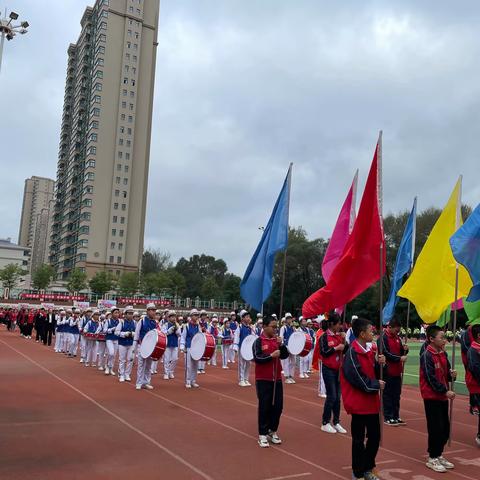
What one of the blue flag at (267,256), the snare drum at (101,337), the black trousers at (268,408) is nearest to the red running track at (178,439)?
the black trousers at (268,408)

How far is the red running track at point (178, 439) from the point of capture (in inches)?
252

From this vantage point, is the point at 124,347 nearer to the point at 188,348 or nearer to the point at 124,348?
the point at 124,348

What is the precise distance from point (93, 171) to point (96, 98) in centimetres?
1349

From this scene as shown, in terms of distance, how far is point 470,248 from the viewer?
7.94 metres

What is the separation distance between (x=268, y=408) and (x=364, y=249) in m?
2.87

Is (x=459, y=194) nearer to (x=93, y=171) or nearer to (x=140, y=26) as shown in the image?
(x=93, y=171)

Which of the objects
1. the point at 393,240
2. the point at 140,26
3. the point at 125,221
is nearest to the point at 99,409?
the point at 393,240

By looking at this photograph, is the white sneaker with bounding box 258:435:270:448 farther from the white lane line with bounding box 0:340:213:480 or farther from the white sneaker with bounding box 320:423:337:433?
the white sneaker with bounding box 320:423:337:433

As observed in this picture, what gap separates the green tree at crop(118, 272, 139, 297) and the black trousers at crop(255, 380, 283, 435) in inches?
2934

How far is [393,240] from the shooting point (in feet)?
199

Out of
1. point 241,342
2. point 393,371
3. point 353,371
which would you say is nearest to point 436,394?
point 353,371

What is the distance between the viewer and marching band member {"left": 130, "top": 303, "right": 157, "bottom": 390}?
13430mm

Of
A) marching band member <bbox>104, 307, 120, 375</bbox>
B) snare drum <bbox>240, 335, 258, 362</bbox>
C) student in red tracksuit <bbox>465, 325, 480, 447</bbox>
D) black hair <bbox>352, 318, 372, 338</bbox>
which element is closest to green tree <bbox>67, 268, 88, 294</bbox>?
marching band member <bbox>104, 307, 120, 375</bbox>

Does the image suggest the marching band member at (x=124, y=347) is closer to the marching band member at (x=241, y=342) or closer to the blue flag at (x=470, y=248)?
the marching band member at (x=241, y=342)
